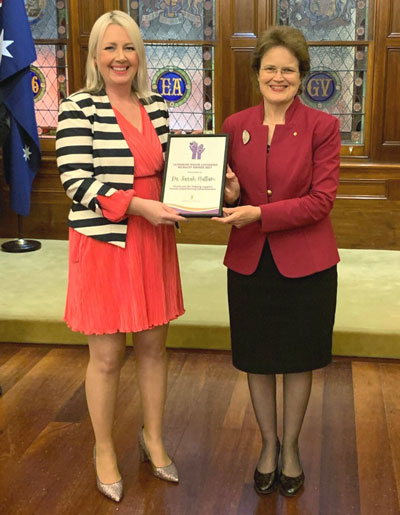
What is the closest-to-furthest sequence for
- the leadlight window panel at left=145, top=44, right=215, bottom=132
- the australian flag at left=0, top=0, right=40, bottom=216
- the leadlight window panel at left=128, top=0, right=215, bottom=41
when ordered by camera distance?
the australian flag at left=0, top=0, right=40, bottom=216, the leadlight window panel at left=128, top=0, right=215, bottom=41, the leadlight window panel at left=145, top=44, right=215, bottom=132

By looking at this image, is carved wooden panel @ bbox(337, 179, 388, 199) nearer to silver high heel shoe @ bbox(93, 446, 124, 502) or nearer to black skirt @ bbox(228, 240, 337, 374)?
black skirt @ bbox(228, 240, 337, 374)

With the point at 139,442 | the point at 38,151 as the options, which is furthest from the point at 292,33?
the point at 38,151

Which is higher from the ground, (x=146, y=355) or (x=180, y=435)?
(x=146, y=355)

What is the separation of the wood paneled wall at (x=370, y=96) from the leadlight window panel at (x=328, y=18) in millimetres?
82

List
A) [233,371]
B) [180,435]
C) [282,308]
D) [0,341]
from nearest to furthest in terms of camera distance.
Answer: [282,308] → [180,435] → [233,371] → [0,341]

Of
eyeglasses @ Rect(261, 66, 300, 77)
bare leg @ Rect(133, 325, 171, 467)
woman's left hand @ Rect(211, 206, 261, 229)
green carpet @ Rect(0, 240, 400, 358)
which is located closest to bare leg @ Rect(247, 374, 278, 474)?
bare leg @ Rect(133, 325, 171, 467)

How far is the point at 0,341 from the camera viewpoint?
3.69 m

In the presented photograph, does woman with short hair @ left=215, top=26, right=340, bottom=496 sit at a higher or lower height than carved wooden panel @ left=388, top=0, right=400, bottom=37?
lower

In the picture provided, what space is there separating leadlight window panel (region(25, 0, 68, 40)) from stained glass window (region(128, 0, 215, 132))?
510mm

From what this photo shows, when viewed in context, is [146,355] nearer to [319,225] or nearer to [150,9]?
[319,225]

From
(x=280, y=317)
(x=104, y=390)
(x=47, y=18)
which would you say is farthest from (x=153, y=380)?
(x=47, y=18)

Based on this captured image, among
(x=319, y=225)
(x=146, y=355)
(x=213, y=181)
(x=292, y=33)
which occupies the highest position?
(x=292, y=33)

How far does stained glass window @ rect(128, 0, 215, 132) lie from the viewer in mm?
5176

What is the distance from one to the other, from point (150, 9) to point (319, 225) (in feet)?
11.5
